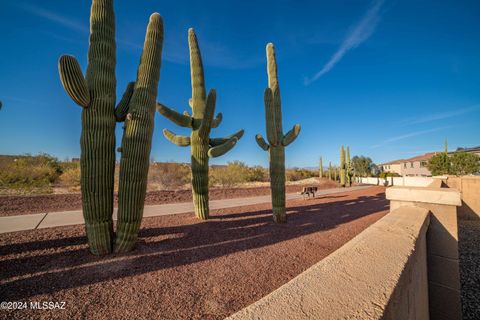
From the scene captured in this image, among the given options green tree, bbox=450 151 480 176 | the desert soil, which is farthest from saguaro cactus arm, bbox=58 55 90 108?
green tree, bbox=450 151 480 176

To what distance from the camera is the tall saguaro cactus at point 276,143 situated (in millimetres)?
6500

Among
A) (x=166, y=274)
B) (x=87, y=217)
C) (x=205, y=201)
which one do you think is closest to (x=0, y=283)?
(x=87, y=217)

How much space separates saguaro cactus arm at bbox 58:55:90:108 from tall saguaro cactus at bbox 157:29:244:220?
2.40m

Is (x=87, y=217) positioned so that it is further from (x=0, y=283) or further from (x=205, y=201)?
(x=205, y=201)

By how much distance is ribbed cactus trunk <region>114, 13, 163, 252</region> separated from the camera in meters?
4.03

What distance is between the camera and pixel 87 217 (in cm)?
384

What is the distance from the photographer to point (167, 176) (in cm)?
1802

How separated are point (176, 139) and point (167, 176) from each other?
11819mm

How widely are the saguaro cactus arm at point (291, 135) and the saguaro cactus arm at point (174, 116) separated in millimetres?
3213

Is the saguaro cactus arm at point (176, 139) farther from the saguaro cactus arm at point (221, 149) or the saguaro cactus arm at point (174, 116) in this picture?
the saguaro cactus arm at point (221, 149)

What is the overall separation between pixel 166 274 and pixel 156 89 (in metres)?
3.65

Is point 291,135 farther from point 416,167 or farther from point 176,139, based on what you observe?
point 416,167

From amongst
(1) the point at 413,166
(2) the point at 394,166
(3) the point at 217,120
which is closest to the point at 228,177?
(3) the point at 217,120

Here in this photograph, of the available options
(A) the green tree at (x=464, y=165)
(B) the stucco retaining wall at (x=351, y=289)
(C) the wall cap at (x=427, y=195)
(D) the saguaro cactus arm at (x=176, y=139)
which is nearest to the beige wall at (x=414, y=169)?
(A) the green tree at (x=464, y=165)
